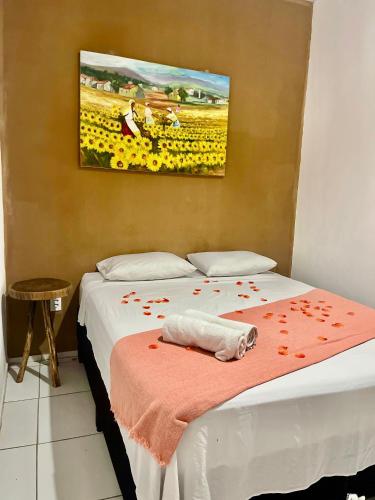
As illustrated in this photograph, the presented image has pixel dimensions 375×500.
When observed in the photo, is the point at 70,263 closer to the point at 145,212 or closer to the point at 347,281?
the point at 145,212

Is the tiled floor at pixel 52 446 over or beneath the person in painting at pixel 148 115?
beneath

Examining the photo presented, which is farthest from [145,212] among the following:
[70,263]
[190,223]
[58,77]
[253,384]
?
[253,384]

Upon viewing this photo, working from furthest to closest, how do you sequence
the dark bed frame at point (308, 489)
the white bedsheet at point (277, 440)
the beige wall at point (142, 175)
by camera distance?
the beige wall at point (142, 175)
the dark bed frame at point (308, 489)
the white bedsheet at point (277, 440)

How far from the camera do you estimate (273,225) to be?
332cm

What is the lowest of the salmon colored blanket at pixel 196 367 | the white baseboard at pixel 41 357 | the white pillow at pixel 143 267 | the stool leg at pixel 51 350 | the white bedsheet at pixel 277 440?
the white baseboard at pixel 41 357

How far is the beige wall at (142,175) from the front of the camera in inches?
97.0

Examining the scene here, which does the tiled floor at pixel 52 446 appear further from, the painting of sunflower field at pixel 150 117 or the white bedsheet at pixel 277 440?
the painting of sunflower field at pixel 150 117

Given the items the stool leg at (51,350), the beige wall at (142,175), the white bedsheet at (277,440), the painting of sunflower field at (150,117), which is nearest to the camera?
the white bedsheet at (277,440)

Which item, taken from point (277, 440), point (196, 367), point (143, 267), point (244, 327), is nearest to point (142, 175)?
point (143, 267)

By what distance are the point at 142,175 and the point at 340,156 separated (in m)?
1.52

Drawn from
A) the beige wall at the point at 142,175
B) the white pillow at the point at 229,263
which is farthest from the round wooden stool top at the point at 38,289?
the white pillow at the point at 229,263

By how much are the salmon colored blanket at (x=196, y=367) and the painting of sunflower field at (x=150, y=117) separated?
141 centimetres

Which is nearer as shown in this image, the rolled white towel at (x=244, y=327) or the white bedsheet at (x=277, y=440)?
the white bedsheet at (x=277, y=440)

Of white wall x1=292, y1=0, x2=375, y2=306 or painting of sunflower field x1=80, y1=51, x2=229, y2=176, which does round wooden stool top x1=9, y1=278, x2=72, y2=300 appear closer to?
painting of sunflower field x1=80, y1=51, x2=229, y2=176
